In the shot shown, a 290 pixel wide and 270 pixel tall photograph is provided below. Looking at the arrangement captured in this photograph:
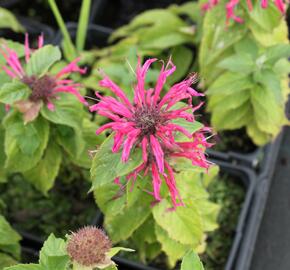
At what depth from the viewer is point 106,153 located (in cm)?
84

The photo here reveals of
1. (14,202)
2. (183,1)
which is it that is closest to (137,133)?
(14,202)

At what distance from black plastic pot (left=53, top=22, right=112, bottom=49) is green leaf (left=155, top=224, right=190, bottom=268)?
845 millimetres

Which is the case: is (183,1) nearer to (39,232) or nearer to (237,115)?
(237,115)

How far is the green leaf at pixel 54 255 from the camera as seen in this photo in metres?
0.76

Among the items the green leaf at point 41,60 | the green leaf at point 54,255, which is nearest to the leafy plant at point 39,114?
the green leaf at point 41,60

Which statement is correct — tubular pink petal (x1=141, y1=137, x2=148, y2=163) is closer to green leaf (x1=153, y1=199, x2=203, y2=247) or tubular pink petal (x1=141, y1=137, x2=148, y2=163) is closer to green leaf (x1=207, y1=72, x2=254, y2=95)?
green leaf (x1=153, y1=199, x2=203, y2=247)

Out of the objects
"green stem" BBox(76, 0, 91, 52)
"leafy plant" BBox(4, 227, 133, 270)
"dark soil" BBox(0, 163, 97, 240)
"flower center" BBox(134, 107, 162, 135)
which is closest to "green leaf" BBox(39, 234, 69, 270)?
"leafy plant" BBox(4, 227, 133, 270)

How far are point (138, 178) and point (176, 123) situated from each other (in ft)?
0.38

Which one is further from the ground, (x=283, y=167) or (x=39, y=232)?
(x=283, y=167)

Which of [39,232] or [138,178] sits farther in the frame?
[39,232]

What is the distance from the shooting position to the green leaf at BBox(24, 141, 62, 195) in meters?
1.17

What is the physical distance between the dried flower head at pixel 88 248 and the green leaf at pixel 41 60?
1.25ft

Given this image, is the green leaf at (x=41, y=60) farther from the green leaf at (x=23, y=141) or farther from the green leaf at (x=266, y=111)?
the green leaf at (x=266, y=111)

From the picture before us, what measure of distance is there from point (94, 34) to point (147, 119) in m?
1.04
